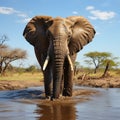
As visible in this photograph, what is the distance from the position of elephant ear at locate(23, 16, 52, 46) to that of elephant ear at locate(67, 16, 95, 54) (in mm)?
878

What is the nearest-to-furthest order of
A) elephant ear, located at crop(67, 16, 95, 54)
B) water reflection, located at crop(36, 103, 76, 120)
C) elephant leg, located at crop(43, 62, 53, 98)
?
water reflection, located at crop(36, 103, 76, 120) < elephant leg, located at crop(43, 62, 53, 98) < elephant ear, located at crop(67, 16, 95, 54)

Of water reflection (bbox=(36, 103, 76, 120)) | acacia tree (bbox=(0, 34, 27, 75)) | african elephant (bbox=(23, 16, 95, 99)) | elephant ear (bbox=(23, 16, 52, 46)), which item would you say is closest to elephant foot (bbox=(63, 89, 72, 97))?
african elephant (bbox=(23, 16, 95, 99))

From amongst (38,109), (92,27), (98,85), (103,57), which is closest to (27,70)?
(103,57)

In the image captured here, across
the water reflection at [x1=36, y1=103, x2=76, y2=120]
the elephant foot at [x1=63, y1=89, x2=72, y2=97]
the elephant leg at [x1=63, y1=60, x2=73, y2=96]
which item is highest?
the elephant leg at [x1=63, y1=60, x2=73, y2=96]

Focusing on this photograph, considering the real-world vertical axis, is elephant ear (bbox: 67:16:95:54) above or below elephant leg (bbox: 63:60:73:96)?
above

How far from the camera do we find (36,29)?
453 inches

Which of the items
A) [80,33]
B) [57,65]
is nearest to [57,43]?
[57,65]

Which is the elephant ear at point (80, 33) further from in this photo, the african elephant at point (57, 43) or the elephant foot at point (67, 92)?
the elephant foot at point (67, 92)

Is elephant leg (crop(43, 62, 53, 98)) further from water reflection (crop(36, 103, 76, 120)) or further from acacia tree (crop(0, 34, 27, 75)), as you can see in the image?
acacia tree (crop(0, 34, 27, 75))

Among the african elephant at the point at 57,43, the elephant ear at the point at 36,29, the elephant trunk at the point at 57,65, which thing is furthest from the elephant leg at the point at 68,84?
the elephant trunk at the point at 57,65

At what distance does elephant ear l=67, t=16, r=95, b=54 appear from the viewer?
11395mm

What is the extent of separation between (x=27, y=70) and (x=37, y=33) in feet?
123

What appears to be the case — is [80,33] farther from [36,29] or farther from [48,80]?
[48,80]

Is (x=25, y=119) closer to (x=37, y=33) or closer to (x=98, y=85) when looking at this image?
(x=37, y=33)
